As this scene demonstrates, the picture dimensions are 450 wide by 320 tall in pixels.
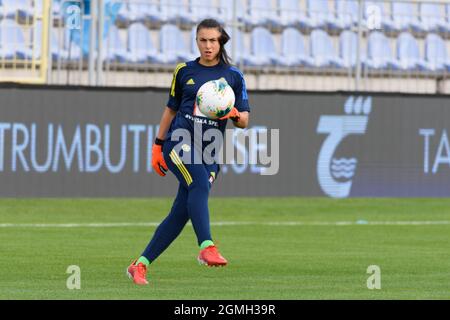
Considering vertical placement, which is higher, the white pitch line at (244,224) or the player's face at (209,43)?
the player's face at (209,43)

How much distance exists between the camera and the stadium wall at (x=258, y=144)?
2058 centimetres

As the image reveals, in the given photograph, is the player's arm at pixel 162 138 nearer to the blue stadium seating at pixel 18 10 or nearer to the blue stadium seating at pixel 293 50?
the blue stadium seating at pixel 18 10

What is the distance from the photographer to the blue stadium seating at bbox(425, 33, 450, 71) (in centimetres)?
2538

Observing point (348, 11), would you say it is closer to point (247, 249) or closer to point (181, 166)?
point (247, 249)

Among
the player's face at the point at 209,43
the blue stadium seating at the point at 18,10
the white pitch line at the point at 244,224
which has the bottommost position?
the white pitch line at the point at 244,224

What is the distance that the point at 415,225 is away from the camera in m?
18.6

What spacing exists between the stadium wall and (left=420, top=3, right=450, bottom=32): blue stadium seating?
2397mm

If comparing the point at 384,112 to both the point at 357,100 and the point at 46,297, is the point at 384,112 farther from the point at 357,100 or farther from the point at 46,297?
the point at 46,297

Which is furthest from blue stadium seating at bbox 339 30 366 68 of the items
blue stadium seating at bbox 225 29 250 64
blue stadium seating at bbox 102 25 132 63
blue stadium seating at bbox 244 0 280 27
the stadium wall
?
blue stadium seating at bbox 102 25 132 63

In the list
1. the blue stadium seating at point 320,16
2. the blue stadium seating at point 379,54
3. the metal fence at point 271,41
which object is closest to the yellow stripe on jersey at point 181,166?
the metal fence at point 271,41

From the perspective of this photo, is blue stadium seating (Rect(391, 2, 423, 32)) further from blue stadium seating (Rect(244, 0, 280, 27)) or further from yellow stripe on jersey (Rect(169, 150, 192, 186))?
yellow stripe on jersey (Rect(169, 150, 192, 186))

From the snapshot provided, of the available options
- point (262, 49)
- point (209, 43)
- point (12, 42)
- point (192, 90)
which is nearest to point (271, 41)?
point (262, 49)

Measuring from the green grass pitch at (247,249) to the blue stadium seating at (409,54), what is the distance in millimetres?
3024

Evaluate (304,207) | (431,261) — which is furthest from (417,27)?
(431,261)
